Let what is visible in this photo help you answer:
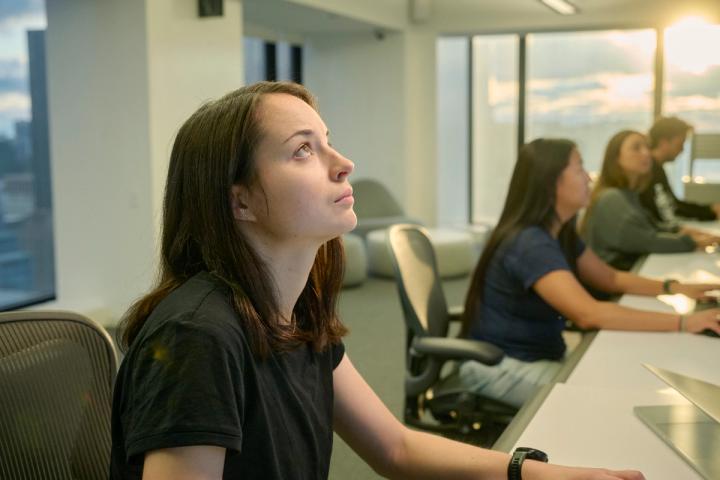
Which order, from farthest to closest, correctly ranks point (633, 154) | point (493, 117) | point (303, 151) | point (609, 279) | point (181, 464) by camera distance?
point (493, 117)
point (633, 154)
point (609, 279)
point (303, 151)
point (181, 464)

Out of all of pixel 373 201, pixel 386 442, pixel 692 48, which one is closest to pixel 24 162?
pixel 373 201

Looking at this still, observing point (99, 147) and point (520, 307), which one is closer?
point (520, 307)

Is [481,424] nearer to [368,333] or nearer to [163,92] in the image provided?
[368,333]

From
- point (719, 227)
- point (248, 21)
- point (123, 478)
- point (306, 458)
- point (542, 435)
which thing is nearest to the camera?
point (123, 478)

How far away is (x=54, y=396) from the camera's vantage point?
1.55m

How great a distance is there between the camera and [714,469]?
144cm

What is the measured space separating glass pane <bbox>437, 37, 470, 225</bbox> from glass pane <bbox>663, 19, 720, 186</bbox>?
7.84 feet

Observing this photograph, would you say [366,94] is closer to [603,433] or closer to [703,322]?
[703,322]

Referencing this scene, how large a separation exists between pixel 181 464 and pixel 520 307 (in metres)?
1.85

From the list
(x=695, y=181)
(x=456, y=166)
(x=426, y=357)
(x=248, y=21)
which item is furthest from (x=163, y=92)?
(x=456, y=166)

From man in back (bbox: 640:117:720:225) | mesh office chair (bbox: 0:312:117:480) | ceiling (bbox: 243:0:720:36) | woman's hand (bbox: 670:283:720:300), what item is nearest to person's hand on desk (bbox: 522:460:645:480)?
mesh office chair (bbox: 0:312:117:480)

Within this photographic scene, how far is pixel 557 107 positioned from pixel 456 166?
141cm

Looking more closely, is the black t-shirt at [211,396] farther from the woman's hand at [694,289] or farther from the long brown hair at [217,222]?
the woman's hand at [694,289]

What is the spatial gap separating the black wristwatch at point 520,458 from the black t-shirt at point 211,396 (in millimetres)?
316
